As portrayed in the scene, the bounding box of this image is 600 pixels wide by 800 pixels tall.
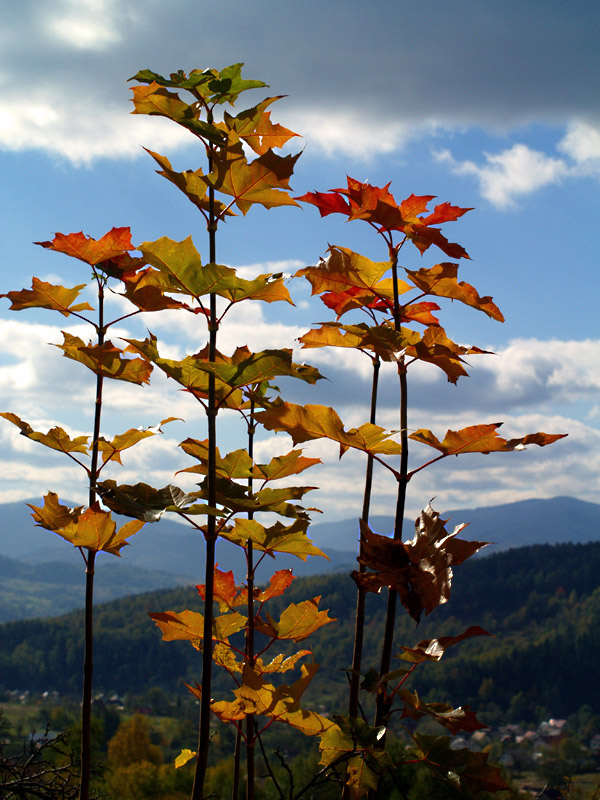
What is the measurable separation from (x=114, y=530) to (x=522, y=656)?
128695 mm

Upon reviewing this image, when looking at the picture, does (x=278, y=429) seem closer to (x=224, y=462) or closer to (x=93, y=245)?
(x=224, y=462)

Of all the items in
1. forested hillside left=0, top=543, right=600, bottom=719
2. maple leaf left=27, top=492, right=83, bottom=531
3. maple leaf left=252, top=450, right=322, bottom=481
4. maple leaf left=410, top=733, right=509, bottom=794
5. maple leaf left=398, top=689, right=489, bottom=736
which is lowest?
forested hillside left=0, top=543, right=600, bottom=719

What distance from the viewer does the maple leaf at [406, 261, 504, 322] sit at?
5.90 ft

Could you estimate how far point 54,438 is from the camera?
200 cm

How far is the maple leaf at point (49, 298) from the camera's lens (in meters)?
2.05

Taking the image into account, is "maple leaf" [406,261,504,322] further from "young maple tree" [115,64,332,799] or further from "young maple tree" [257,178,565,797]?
"young maple tree" [115,64,332,799]

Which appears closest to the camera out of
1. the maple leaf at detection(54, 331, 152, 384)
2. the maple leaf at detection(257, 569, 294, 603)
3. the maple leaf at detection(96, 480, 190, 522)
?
the maple leaf at detection(96, 480, 190, 522)

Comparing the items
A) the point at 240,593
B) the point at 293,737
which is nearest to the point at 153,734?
the point at 293,737

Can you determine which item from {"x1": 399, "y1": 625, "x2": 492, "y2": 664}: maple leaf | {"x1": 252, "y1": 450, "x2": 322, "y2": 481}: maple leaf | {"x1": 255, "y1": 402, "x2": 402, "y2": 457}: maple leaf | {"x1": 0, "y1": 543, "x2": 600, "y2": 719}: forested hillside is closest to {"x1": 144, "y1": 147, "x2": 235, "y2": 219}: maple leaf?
{"x1": 255, "y1": 402, "x2": 402, "y2": 457}: maple leaf

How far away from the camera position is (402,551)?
1.57 metres

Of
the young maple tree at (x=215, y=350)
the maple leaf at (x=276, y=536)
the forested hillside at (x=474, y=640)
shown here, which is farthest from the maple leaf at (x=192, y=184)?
the forested hillside at (x=474, y=640)

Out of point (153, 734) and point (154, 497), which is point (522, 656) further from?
point (154, 497)

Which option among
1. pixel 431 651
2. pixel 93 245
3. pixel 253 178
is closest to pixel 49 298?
pixel 93 245

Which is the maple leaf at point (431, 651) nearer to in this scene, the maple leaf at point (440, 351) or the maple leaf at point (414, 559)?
the maple leaf at point (414, 559)
